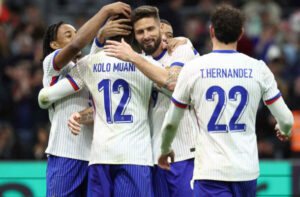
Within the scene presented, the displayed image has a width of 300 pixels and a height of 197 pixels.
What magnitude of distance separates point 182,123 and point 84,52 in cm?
653

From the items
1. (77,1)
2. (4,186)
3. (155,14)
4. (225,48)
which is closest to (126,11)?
(155,14)

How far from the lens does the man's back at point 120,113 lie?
16.0 feet

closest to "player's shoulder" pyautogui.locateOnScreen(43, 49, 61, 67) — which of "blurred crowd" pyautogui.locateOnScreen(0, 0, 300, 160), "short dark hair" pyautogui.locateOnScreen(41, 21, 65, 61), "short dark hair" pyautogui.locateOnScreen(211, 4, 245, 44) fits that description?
"short dark hair" pyautogui.locateOnScreen(41, 21, 65, 61)

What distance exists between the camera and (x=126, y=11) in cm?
511

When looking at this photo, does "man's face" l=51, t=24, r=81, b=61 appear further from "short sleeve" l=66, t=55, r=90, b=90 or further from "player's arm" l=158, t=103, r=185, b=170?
"player's arm" l=158, t=103, r=185, b=170

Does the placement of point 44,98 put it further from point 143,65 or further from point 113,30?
point 143,65

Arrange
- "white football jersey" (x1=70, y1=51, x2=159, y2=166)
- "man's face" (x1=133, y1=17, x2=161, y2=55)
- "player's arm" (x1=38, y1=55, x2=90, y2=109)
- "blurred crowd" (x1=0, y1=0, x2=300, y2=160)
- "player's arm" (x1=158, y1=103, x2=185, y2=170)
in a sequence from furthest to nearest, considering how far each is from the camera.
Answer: "blurred crowd" (x1=0, y1=0, x2=300, y2=160) < "player's arm" (x1=38, y1=55, x2=90, y2=109) < "man's face" (x1=133, y1=17, x2=161, y2=55) < "white football jersey" (x1=70, y1=51, x2=159, y2=166) < "player's arm" (x1=158, y1=103, x2=185, y2=170)

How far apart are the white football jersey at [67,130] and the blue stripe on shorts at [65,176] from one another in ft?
0.18

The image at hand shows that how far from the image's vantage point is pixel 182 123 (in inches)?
214

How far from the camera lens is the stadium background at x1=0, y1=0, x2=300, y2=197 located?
8.25m

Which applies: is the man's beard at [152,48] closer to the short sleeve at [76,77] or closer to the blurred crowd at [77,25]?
the short sleeve at [76,77]

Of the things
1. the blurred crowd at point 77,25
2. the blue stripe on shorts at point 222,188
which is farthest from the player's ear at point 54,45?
the blurred crowd at point 77,25

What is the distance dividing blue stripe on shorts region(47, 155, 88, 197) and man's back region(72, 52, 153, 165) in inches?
19.7

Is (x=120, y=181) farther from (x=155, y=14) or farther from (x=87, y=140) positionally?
(x=155, y=14)
